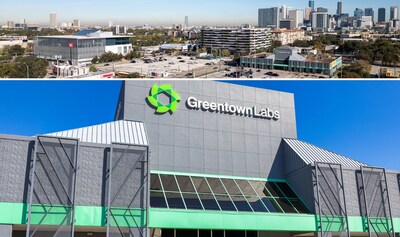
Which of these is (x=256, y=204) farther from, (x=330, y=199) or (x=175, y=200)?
(x=175, y=200)

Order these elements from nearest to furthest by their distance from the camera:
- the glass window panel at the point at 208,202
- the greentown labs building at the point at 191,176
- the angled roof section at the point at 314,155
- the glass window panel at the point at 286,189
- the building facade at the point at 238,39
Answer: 1. the greentown labs building at the point at 191,176
2. the glass window panel at the point at 208,202
3. the angled roof section at the point at 314,155
4. the glass window panel at the point at 286,189
5. the building facade at the point at 238,39

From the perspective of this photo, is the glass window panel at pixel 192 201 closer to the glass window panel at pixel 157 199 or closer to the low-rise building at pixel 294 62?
the glass window panel at pixel 157 199

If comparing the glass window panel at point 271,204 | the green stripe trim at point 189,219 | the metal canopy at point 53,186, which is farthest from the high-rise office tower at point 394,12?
the metal canopy at point 53,186

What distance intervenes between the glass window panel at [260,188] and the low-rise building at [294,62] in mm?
45631

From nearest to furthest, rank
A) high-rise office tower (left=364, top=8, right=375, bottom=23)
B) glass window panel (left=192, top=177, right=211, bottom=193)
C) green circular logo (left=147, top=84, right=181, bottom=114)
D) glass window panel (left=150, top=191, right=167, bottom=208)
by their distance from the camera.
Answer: glass window panel (left=150, top=191, right=167, bottom=208)
glass window panel (left=192, top=177, right=211, bottom=193)
green circular logo (left=147, top=84, right=181, bottom=114)
high-rise office tower (left=364, top=8, right=375, bottom=23)

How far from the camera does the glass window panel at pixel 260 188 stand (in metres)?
19.3

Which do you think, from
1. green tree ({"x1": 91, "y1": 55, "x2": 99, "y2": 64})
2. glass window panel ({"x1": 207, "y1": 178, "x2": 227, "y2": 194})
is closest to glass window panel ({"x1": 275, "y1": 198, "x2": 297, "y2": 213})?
glass window panel ({"x1": 207, "y1": 178, "x2": 227, "y2": 194})

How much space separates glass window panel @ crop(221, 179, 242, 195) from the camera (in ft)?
61.6

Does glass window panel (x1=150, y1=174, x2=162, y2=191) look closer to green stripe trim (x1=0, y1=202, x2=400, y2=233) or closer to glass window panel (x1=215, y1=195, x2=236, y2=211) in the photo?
green stripe trim (x1=0, y1=202, x2=400, y2=233)

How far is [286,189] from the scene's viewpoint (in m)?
20.3

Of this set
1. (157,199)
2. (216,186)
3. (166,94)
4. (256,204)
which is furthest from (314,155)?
(157,199)

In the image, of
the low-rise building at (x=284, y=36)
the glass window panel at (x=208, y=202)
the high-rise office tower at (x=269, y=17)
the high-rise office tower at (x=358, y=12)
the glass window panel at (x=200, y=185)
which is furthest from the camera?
the low-rise building at (x=284, y=36)

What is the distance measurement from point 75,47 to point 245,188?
180 ft

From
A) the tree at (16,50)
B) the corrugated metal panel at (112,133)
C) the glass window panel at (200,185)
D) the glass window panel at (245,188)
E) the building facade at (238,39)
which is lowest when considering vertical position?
the glass window panel at (245,188)
